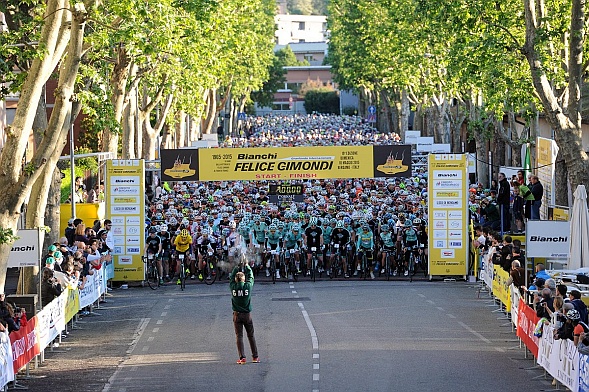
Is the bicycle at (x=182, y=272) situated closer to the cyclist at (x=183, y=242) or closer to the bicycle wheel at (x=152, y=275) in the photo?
the cyclist at (x=183, y=242)

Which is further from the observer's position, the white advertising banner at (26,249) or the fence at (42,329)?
the white advertising banner at (26,249)

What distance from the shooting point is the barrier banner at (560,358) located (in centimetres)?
1623

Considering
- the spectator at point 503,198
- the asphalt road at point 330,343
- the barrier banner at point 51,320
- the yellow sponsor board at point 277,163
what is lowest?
the asphalt road at point 330,343

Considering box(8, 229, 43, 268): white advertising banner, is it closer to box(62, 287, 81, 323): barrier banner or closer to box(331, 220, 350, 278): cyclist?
box(62, 287, 81, 323): barrier banner

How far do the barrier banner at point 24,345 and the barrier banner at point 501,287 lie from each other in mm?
9668

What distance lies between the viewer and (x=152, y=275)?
1318 inches

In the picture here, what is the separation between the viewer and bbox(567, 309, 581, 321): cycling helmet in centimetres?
1669

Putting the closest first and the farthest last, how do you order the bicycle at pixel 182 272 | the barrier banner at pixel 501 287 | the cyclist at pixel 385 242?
the barrier banner at pixel 501 287 → the bicycle at pixel 182 272 → the cyclist at pixel 385 242

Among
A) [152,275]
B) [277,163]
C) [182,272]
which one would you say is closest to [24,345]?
[182,272]

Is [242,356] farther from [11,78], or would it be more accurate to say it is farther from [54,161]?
[11,78]

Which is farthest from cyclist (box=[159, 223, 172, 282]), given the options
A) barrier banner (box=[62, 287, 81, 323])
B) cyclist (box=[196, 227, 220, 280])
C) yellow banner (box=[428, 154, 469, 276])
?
barrier banner (box=[62, 287, 81, 323])

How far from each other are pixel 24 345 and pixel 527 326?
26.6ft

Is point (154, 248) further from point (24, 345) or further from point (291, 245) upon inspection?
point (24, 345)

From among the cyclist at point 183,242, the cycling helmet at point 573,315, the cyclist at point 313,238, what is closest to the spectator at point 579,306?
the cycling helmet at point 573,315
